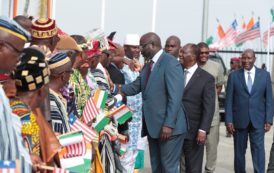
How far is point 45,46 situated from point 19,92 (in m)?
1.48

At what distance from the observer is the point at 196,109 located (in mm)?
8008

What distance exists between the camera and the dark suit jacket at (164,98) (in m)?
7.22

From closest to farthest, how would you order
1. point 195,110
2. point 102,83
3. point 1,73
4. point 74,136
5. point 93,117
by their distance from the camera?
1. point 1,73
2. point 74,136
3. point 93,117
4. point 102,83
5. point 195,110

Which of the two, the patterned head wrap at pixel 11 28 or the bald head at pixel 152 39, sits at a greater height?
the patterned head wrap at pixel 11 28

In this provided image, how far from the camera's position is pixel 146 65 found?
303 inches

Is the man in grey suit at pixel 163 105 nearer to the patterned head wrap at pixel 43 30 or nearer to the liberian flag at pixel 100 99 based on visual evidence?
the liberian flag at pixel 100 99

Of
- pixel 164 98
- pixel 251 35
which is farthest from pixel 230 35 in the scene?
pixel 164 98

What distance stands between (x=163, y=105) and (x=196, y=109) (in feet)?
2.60

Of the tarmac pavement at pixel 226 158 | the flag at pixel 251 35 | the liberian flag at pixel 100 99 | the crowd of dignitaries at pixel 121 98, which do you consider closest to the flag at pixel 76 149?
the crowd of dignitaries at pixel 121 98

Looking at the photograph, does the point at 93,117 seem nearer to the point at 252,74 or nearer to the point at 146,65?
the point at 146,65

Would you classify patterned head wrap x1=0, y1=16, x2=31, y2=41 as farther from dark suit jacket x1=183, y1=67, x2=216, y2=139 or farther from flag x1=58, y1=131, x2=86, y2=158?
dark suit jacket x1=183, y1=67, x2=216, y2=139

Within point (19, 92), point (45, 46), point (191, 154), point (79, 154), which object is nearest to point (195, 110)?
point (191, 154)

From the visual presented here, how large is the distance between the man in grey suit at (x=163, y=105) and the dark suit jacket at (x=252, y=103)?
2.02 meters

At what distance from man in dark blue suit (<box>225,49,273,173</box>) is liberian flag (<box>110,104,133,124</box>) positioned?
2804 millimetres
